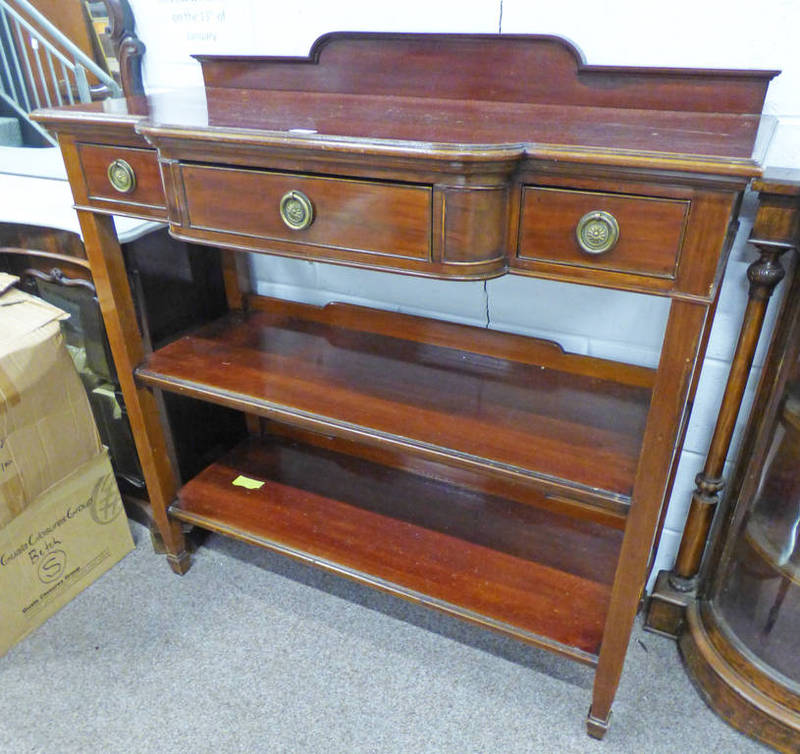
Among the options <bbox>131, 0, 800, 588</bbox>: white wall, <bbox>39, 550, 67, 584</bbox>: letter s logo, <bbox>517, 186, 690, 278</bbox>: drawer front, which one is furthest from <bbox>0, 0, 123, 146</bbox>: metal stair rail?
<bbox>517, 186, 690, 278</bbox>: drawer front

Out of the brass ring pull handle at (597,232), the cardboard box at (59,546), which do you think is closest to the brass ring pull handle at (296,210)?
the brass ring pull handle at (597,232)

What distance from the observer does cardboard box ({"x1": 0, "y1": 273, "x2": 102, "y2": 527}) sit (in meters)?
1.33

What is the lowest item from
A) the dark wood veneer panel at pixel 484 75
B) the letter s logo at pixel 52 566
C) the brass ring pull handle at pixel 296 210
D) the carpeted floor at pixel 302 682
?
the carpeted floor at pixel 302 682

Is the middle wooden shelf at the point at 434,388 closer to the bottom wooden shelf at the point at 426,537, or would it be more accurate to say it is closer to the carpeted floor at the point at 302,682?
the bottom wooden shelf at the point at 426,537

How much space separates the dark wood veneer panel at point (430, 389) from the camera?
1.13 metres

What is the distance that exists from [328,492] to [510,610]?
1.71ft

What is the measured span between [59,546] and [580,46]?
1.51 m

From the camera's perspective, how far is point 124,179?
1.15 metres

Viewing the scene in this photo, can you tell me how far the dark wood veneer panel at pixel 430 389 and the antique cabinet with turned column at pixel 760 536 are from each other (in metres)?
0.22

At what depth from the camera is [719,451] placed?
4.16ft

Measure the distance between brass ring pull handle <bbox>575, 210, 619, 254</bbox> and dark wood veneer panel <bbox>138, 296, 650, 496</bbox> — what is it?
39 cm

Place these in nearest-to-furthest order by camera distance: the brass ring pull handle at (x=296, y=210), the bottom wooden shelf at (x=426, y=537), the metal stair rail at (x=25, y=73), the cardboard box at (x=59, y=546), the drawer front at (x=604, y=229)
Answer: the drawer front at (x=604, y=229) < the brass ring pull handle at (x=296, y=210) < the bottom wooden shelf at (x=426, y=537) < the cardboard box at (x=59, y=546) < the metal stair rail at (x=25, y=73)

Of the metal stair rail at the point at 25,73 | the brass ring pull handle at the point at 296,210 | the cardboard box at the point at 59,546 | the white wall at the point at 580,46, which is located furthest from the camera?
the metal stair rail at the point at 25,73

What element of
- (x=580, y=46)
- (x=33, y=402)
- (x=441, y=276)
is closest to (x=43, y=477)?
(x=33, y=402)
